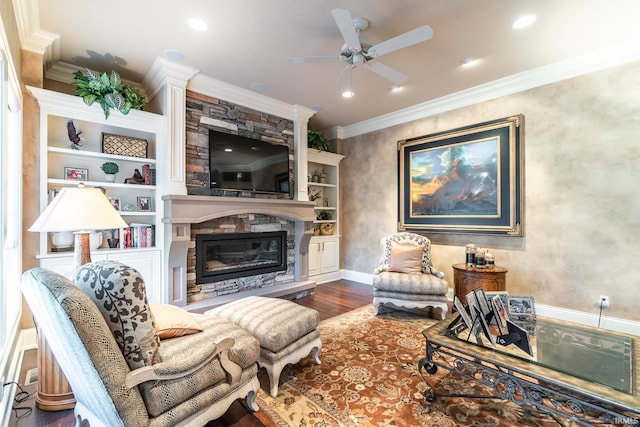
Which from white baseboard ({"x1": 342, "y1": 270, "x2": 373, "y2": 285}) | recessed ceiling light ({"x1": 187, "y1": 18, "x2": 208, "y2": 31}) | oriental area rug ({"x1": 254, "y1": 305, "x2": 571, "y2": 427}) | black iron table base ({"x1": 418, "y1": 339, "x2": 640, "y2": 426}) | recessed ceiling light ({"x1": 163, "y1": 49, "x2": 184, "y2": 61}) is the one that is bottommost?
oriental area rug ({"x1": 254, "y1": 305, "x2": 571, "y2": 427})

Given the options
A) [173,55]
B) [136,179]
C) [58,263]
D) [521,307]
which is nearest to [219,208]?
[136,179]

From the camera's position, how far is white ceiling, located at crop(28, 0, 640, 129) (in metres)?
2.24

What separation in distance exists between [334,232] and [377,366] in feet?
10.5

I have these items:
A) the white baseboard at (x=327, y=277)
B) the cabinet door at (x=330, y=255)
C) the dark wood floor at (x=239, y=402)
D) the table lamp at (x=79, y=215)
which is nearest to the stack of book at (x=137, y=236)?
the dark wood floor at (x=239, y=402)

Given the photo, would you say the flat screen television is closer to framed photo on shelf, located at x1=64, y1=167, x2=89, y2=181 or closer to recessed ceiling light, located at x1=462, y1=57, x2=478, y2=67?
framed photo on shelf, located at x1=64, y1=167, x2=89, y2=181

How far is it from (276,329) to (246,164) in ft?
8.02

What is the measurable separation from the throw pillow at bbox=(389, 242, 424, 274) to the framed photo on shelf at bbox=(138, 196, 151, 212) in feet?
9.91

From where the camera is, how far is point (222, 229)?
368 cm

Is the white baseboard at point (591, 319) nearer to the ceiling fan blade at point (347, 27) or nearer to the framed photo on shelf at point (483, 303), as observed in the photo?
the framed photo on shelf at point (483, 303)

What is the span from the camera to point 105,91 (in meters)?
2.78

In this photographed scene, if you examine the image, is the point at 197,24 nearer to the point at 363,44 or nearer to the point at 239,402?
the point at 363,44

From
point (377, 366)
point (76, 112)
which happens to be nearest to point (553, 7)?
point (377, 366)

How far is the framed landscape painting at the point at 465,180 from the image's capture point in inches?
136

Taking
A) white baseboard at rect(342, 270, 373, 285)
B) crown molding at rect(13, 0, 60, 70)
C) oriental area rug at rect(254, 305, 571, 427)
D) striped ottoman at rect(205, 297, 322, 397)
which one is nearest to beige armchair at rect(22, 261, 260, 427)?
striped ottoman at rect(205, 297, 322, 397)
